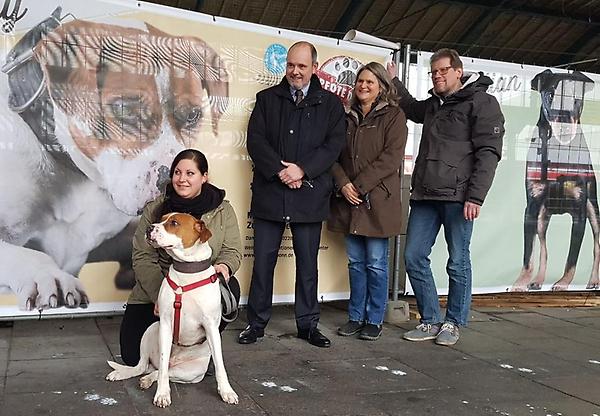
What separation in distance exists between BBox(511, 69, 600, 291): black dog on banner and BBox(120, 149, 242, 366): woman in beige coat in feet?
11.0

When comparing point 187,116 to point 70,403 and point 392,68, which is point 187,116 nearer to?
point 392,68

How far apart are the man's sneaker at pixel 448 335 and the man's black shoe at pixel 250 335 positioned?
1277 millimetres

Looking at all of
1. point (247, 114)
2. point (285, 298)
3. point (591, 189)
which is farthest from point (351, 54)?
point (591, 189)

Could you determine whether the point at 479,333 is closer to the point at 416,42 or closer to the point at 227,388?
the point at 227,388

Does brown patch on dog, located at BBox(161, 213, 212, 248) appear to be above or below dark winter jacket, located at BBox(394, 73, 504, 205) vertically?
below

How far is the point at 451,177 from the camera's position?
4.35 m

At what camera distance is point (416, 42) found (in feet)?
39.1

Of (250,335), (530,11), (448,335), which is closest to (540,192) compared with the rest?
(448,335)

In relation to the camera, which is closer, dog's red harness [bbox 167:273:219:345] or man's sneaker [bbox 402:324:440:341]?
dog's red harness [bbox 167:273:219:345]

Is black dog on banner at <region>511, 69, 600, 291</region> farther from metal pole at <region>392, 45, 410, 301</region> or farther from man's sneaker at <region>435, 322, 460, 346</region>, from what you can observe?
man's sneaker at <region>435, 322, 460, 346</region>

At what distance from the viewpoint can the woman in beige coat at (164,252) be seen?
3.47m

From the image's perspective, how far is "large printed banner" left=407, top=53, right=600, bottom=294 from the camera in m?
5.74

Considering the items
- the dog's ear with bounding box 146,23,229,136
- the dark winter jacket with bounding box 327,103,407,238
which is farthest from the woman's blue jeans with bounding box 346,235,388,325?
the dog's ear with bounding box 146,23,229,136

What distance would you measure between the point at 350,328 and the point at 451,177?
1.33 meters
